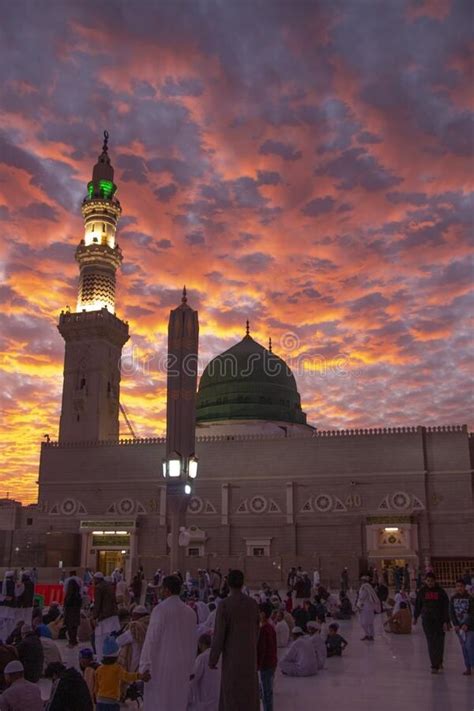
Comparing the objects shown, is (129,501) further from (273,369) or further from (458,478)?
(458,478)

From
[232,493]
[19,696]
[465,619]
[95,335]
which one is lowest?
[19,696]

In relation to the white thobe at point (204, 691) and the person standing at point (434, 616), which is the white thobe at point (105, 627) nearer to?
the white thobe at point (204, 691)

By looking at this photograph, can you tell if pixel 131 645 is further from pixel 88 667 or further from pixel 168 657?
pixel 168 657

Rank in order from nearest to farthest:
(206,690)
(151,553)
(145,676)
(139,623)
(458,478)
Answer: (145,676) → (206,690) → (139,623) → (458,478) → (151,553)

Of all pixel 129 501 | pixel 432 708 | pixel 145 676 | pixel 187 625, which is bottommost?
pixel 432 708

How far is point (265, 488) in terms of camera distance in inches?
1384

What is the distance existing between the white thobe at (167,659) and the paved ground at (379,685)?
2458 mm

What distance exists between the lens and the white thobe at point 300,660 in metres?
9.23

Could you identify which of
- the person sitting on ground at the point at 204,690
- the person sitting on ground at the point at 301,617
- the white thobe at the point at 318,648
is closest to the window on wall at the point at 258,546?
the person sitting on ground at the point at 301,617

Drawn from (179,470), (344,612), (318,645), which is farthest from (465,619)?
(179,470)

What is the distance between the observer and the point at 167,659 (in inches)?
206

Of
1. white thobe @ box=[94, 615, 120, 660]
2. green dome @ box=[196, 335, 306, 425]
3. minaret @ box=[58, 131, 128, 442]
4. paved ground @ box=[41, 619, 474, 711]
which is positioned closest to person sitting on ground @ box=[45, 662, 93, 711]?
paved ground @ box=[41, 619, 474, 711]

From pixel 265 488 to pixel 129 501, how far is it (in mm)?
6987

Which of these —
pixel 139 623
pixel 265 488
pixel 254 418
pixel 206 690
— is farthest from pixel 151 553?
pixel 206 690
